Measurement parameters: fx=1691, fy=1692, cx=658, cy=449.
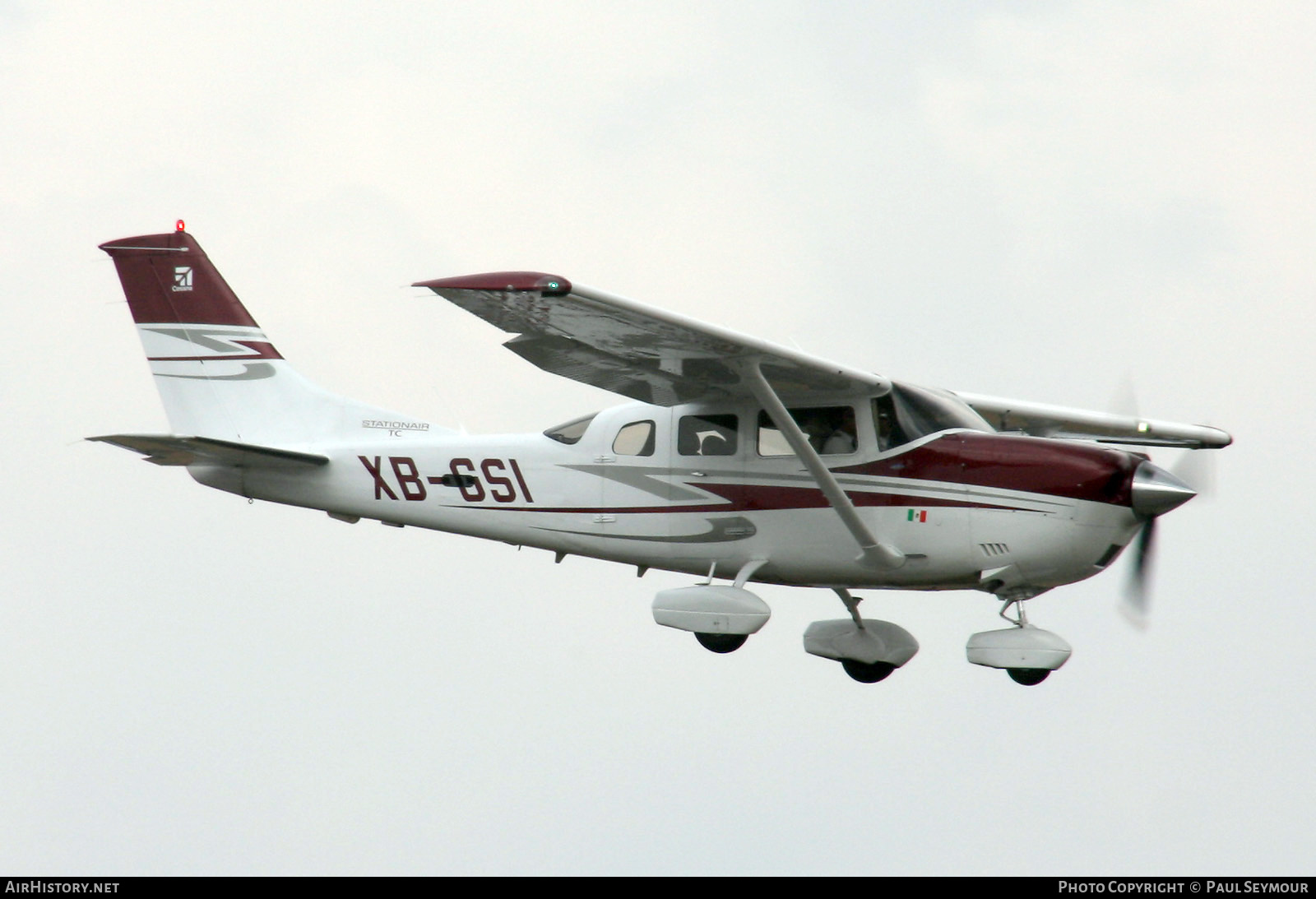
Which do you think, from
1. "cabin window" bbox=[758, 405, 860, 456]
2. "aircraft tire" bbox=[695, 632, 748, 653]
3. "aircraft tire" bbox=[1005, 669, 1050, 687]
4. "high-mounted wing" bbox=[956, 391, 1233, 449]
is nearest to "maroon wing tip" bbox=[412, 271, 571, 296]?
"cabin window" bbox=[758, 405, 860, 456]

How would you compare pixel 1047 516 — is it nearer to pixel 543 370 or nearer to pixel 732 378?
pixel 732 378

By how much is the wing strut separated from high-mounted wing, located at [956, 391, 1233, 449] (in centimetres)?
314

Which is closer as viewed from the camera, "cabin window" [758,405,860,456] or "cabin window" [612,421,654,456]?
"cabin window" [758,405,860,456]

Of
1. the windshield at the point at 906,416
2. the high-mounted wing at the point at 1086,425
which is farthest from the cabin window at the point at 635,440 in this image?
the high-mounted wing at the point at 1086,425

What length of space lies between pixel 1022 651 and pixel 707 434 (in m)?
3.18

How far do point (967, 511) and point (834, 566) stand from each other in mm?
1234

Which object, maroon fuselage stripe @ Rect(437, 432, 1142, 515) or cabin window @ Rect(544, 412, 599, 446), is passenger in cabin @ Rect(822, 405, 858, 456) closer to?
maroon fuselage stripe @ Rect(437, 432, 1142, 515)

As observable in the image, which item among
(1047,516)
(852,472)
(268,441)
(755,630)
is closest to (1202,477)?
(1047,516)

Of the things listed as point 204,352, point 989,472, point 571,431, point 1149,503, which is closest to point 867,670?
point 989,472

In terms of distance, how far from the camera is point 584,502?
49.0 feet

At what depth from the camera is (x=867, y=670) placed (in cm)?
1541

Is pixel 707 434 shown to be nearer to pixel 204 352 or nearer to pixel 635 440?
pixel 635 440

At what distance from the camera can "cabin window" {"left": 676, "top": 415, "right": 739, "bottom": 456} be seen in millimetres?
14375

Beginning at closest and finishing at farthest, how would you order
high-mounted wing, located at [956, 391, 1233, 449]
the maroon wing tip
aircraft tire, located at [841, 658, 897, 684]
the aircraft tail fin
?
the maroon wing tip → aircraft tire, located at [841, 658, 897, 684] → high-mounted wing, located at [956, 391, 1233, 449] → the aircraft tail fin
